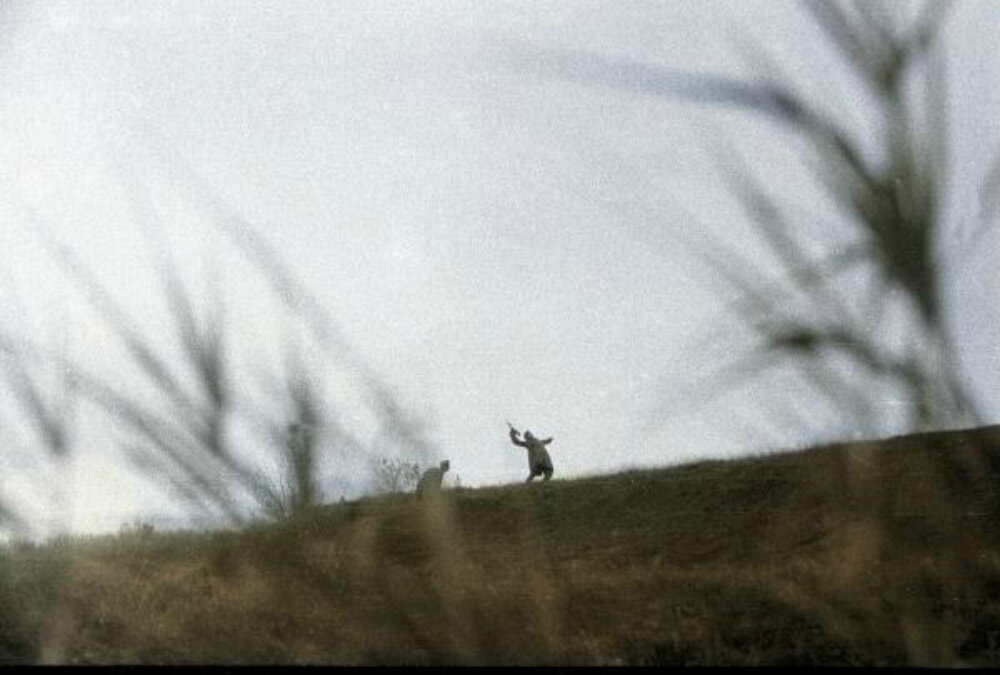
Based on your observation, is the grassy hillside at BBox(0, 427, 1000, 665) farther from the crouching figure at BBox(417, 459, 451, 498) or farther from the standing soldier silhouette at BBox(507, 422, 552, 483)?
the standing soldier silhouette at BBox(507, 422, 552, 483)

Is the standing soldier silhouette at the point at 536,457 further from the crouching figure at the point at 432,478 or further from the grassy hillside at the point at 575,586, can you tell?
the crouching figure at the point at 432,478

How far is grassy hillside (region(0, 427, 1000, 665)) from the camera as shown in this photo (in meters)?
5.99

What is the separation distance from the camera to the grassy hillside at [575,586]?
19.6ft

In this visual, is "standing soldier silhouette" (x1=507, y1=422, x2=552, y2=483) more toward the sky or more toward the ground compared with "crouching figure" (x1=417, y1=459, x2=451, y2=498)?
more toward the sky

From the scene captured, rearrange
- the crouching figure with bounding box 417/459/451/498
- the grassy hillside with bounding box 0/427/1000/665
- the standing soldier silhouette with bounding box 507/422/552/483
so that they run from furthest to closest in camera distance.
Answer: the standing soldier silhouette with bounding box 507/422/552/483, the grassy hillside with bounding box 0/427/1000/665, the crouching figure with bounding box 417/459/451/498

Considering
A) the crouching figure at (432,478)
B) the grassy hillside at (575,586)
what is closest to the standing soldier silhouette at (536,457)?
the grassy hillside at (575,586)

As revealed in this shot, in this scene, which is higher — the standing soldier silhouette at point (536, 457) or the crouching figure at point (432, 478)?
the standing soldier silhouette at point (536, 457)

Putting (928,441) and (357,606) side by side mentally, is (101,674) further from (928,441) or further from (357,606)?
(357,606)

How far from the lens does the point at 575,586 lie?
820 centimetres

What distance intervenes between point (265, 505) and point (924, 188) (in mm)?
3225

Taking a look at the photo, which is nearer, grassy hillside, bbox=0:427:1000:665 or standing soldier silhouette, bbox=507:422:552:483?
grassy hillside, bbox=0:427:1000:665

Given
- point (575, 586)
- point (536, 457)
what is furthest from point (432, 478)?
point (536, 457)

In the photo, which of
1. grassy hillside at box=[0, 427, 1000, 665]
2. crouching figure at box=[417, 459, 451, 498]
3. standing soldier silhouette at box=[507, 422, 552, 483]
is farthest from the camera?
standing soldier silhouette at box=[507, 422, 552, 483]

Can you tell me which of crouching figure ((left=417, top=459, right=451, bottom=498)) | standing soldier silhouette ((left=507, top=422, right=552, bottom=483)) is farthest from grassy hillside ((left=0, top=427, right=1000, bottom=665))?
standing soldier silhouette ((left=507, top=422, right=552, bottom=483))
